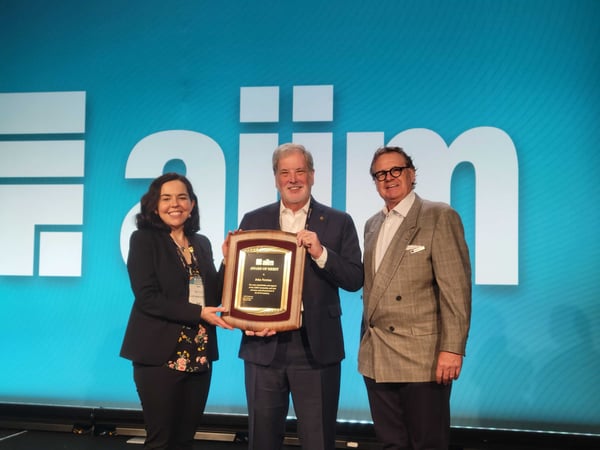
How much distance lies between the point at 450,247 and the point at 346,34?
2176 millimetres

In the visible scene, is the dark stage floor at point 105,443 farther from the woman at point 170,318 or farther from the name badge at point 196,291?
the name badge at point 196,291

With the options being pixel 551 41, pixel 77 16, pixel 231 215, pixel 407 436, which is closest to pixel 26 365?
pixel 231 215

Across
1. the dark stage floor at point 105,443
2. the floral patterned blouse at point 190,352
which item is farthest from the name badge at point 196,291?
the dark stage floor at point 105,443

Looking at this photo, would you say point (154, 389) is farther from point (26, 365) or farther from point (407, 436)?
point (26, 365)

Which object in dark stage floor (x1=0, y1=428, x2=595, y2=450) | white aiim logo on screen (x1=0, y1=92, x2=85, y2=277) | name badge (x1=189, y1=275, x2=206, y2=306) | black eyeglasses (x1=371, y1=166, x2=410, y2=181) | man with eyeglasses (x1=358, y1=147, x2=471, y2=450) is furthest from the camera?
white aiim logo on screen (x1=0, y1=92, x2=85, y2=277)

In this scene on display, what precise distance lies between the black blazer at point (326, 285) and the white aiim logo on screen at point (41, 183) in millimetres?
2187

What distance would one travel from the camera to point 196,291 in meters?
2.29

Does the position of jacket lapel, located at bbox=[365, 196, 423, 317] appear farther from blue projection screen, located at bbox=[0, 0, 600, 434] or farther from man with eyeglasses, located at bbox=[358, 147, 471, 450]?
blue projection screen, located at bbox=[0, 0, 600, 434]

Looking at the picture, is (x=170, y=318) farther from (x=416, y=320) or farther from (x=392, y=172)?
(x=392, y=172)

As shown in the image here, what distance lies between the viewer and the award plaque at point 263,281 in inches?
83.8

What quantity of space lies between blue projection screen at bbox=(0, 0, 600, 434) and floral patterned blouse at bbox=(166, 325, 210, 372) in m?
1.39

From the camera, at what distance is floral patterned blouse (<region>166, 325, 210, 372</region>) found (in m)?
2.19

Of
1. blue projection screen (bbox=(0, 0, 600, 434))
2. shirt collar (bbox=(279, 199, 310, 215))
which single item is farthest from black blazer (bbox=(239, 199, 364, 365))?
blue projection screen (bbox=(0, 0, 600, 434))

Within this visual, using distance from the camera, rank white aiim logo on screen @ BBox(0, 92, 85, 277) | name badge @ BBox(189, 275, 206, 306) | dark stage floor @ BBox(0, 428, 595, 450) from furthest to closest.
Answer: white aiim logo on screen @ BBox(0, 92, 85, 277) → dark stage floor @ BBox(0, 428, 595, 450) → name badge @ BBox(189, 275, 206, 306)
